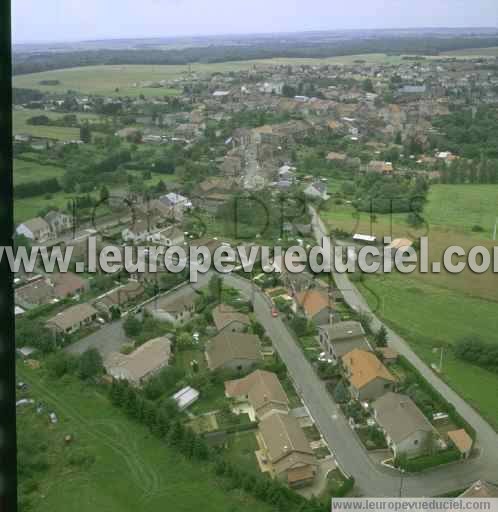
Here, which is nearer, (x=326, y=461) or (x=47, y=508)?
(x=47, y=508)

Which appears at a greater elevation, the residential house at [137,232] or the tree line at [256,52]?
the tree line at [256,52]

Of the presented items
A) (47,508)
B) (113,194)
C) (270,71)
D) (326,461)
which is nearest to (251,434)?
(326,461)

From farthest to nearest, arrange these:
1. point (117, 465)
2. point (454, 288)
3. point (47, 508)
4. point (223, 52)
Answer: point (223, 52)
point (454, 288)
point (117, 465)
point (47, 508)

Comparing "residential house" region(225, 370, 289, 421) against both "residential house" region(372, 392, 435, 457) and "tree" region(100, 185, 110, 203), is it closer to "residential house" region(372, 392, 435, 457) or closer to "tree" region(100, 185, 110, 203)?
"residential house" region(372, 392, 435, 457)

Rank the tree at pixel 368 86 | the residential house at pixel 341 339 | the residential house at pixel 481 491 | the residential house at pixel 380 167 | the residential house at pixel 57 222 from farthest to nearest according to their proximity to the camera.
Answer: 1. the tree at pixel 368 86
2. the residential house at pixel 380 167
3. the residential house at pixel 57 222
4. the residential house at pixel 341 339
5. the residential house at pixel 481 491

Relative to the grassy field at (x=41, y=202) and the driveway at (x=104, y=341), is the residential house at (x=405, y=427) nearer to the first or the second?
the driveway at (x=104, y=341)

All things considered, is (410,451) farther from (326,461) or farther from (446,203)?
(446,203)

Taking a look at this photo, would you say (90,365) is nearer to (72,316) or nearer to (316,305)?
(72,316)

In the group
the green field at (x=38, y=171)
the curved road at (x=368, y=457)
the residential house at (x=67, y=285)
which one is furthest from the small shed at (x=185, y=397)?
the green field at (x=38, y=171)
